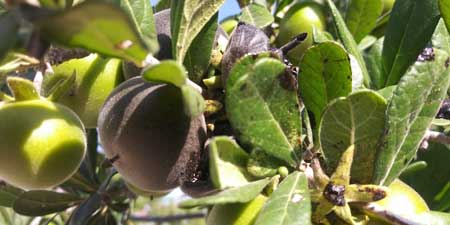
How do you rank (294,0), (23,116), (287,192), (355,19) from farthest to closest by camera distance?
(294,0), (355,19), (23,116), (287,192)

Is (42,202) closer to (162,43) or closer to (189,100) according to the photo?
(162,43)

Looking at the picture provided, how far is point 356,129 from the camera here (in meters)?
1.10

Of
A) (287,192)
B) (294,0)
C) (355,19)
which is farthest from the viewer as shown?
(294,0)

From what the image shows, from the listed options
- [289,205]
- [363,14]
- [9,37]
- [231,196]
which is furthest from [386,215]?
[363,14]

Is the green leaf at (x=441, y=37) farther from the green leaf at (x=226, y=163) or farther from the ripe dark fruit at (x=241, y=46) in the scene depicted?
the green leaf at (x=226, y=163)

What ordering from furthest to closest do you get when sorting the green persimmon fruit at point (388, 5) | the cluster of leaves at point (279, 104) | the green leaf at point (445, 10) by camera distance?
the green persimmon fruit at point (388, 5)
the green leaf at point (445, 10)
the cluster of leaves at point (279, 104)

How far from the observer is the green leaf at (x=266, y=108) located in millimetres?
1010

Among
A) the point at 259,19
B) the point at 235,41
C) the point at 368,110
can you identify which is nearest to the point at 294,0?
the point at 259,19

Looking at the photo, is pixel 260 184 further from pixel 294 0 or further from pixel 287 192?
pixel 294 0

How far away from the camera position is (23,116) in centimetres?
114

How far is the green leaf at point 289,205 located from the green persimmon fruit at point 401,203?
16cm

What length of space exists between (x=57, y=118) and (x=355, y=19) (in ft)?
3.60

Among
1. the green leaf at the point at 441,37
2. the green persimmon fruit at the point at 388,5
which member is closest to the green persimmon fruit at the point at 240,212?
the green leaf at the point at 441,37

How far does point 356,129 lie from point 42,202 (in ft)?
3.28
